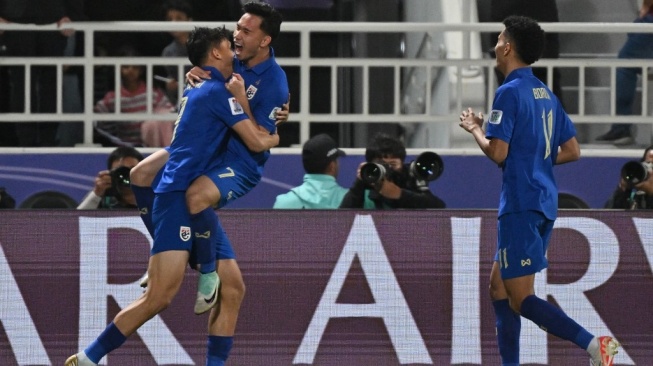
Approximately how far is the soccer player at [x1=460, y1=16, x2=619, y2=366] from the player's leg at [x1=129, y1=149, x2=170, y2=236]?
190 cm

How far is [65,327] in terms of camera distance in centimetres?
1044

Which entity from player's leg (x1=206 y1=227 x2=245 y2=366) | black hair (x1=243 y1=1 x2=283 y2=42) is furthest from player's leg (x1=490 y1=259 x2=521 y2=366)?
black hair (x1=243 y1=1 x2=283 y2=42)

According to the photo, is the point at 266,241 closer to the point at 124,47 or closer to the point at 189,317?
the point at 189,317

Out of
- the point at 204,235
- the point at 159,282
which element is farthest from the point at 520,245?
the point at 159,282

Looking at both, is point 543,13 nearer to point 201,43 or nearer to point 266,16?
point 266,16

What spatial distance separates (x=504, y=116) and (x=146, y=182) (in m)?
2.21

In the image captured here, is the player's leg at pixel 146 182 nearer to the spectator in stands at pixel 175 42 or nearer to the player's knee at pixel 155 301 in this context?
the player's knee at pixel 155 301

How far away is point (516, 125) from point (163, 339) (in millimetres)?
2844

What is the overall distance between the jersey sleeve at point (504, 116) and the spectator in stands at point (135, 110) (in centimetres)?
460

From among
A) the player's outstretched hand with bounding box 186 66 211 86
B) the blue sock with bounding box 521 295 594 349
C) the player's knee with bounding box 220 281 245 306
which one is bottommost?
the blue sock with bounding box 521 295 594 349

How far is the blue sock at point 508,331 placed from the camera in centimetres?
941

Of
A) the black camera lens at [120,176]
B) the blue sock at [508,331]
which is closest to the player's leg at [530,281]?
the blue sock at [508,331]

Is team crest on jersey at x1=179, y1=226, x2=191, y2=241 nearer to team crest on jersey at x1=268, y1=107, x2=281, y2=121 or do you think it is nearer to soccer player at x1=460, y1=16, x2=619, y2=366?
team crest on jersey at x1=268, y1=107, x2=281, y2=121

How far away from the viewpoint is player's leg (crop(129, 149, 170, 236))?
963 centimetres
